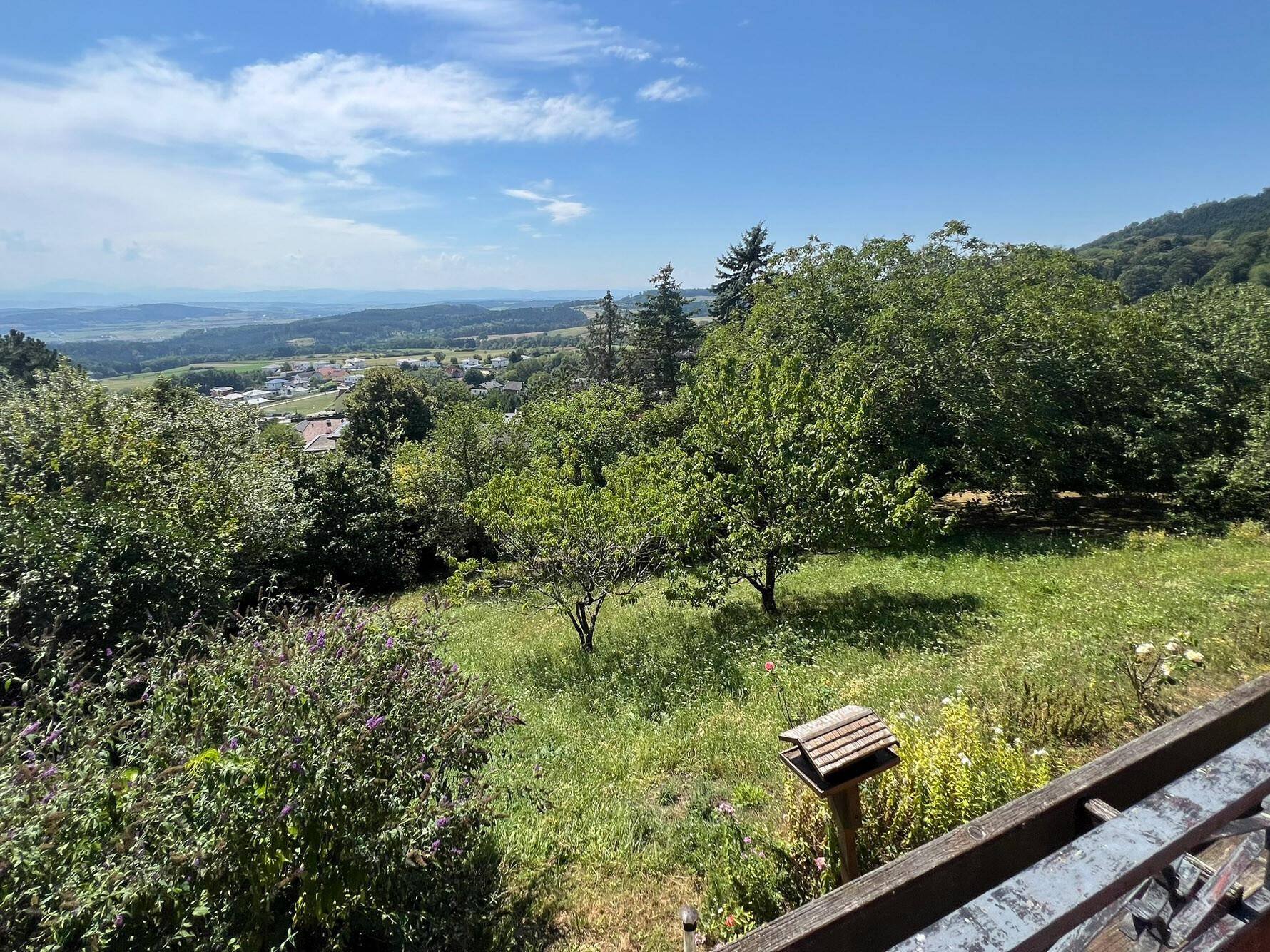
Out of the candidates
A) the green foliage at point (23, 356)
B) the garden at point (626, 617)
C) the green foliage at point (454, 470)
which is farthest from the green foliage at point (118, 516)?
the green foliage at point (23, 356)

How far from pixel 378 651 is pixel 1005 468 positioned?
18.2 metres

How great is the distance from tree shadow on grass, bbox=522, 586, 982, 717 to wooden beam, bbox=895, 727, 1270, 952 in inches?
270

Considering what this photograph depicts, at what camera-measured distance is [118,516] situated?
28.8 ft

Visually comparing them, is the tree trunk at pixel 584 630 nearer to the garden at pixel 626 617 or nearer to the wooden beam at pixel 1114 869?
the garden at pixel 626 617

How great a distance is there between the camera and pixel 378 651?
169 inches

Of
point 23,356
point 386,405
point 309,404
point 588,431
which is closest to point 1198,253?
point 588,431

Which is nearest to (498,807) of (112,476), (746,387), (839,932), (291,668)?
(291,668)

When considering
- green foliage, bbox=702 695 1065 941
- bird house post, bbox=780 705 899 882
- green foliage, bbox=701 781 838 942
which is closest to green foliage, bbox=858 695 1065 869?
green foliage, bbox=702 695 1065 941

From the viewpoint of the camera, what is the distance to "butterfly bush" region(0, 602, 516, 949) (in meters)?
2.48

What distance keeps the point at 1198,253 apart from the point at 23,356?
153m

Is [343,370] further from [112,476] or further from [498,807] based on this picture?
[498,807]

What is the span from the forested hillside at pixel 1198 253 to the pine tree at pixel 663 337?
37.1m

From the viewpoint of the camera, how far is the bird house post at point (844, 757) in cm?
296

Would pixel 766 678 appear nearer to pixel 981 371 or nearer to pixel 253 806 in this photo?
pixel 253 806
